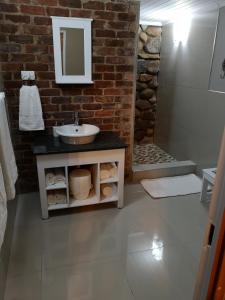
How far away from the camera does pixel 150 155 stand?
3.87m

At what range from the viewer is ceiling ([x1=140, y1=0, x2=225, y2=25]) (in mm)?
2418

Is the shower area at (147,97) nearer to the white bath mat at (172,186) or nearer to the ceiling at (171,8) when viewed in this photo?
the ceiling at (171,8)

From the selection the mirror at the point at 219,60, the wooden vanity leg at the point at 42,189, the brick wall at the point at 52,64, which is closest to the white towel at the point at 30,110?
the brick wall at the point at 52,64

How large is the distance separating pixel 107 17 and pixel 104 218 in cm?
202

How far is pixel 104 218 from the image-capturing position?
2.32 metres

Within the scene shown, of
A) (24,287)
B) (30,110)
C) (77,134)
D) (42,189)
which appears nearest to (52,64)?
(30,110)

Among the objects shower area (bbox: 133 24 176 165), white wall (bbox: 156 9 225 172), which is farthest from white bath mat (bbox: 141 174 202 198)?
shower area (bbox: 133 24 176 165)

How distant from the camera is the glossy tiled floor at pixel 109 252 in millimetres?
1580

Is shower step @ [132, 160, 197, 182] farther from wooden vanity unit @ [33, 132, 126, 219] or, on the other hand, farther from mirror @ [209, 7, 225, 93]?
mirror @ [209, 7, 225, 93]

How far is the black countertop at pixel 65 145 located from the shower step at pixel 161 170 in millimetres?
740

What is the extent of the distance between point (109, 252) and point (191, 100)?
2.28 m

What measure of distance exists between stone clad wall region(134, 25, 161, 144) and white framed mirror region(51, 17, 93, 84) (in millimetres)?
1661

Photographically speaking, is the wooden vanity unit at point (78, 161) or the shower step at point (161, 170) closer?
the wooden vanity unit at point (78, 161)

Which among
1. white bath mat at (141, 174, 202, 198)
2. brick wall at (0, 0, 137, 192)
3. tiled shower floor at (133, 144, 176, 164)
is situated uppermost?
brick wall at (0, 0, 137, 192)
